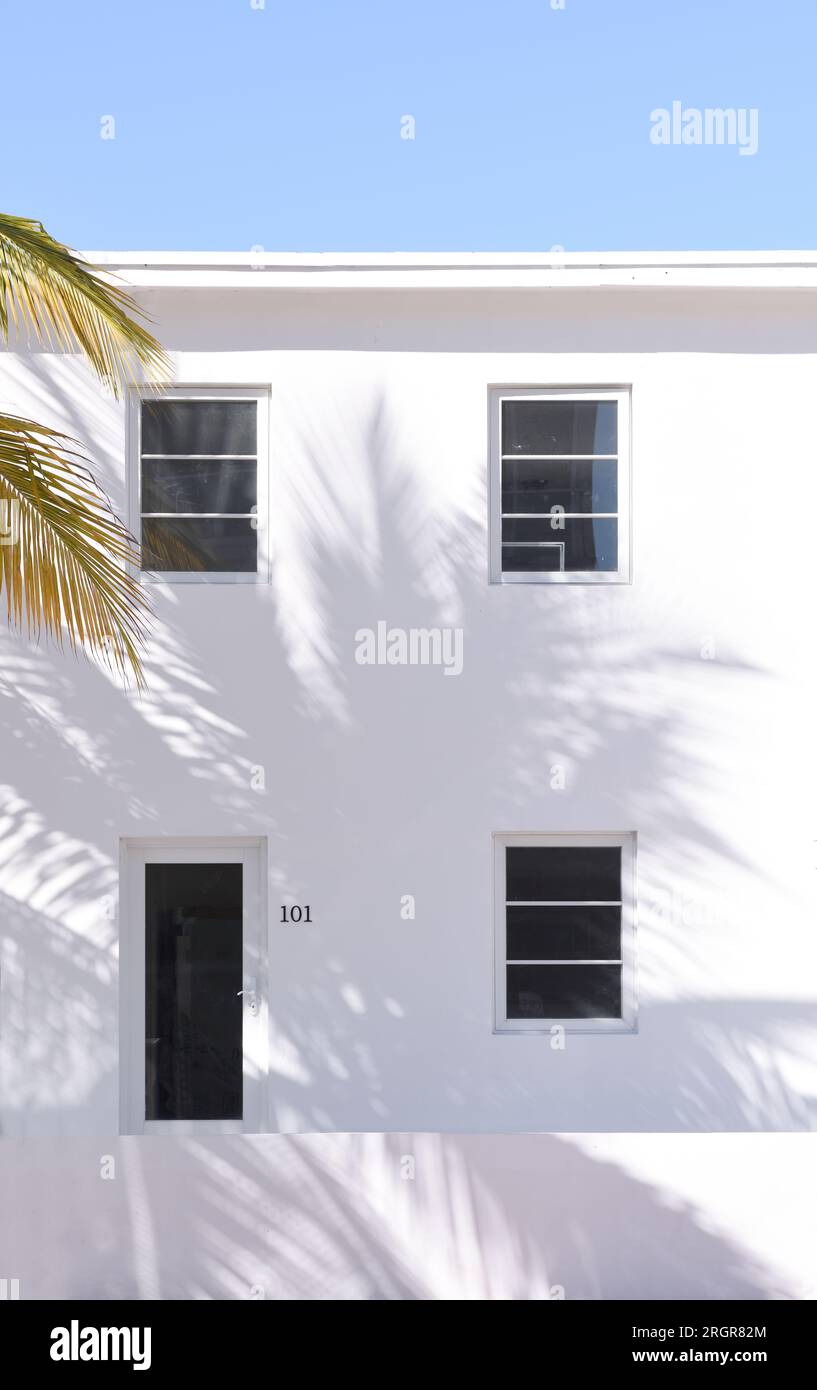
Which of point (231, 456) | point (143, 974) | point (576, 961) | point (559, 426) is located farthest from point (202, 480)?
point (576, 961)

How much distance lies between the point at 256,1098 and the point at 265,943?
36.3 inches

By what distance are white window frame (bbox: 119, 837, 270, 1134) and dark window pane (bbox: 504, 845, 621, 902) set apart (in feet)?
5.06

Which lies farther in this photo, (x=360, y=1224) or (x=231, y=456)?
(x=231, y=456)

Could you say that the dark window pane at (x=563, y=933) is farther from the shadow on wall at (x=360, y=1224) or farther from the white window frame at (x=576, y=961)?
the shadow on wall at (x=360, y=1224)

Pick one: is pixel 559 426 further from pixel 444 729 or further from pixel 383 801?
pixel 383 801

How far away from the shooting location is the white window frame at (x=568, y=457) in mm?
6844

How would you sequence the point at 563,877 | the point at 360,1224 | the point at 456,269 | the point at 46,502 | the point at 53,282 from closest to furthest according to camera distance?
the point at 46,502
the point at 53,282
the point at 360,1224
the point at 456,269
the point at 563,877

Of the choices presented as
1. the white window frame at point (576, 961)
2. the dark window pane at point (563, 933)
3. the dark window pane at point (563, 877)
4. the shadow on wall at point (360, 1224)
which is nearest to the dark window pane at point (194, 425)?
the white window frame at point (576, 961)

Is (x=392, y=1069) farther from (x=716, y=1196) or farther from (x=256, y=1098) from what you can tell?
(x=716, y=1196)

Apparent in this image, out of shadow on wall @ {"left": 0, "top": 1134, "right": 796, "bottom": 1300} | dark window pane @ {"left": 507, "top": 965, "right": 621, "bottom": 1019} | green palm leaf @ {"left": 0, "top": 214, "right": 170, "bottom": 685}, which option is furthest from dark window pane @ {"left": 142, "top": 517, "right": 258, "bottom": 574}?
shadow on wall @ {"left": 0, "top": 1134, "right": 796, "bottom": 1300}

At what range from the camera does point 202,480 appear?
270 inches

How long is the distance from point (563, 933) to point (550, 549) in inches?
92.8

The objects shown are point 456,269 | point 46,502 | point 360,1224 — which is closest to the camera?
point 46,502

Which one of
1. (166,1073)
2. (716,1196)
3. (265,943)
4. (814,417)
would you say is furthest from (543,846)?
(814,417)
